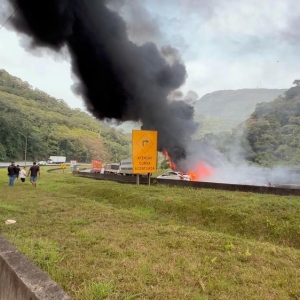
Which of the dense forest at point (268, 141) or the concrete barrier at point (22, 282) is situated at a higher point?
the dense forest at point (268, 141)

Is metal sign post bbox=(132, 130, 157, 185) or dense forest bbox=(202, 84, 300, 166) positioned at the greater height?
dense forest bbox=(202, 84, 300, 166)

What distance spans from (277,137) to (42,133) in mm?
65790

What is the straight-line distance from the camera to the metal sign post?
14.8 m

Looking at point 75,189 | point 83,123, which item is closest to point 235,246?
point 75,189

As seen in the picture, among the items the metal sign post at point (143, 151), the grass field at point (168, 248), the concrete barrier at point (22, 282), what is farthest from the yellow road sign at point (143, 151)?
the concrete barrier at point (22, 282)

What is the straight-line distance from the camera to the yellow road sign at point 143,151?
1474 cm

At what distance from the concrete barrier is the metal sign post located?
1118 centimetres

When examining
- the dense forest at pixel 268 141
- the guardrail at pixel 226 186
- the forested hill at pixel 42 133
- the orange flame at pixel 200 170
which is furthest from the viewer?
the forested hill at pixel 42 133

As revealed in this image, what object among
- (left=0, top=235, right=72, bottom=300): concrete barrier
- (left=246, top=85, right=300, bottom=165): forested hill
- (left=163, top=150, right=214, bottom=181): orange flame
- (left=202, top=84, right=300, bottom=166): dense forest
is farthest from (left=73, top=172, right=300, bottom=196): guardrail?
(left=246, top=85, right=300, bottom=165): forested hill

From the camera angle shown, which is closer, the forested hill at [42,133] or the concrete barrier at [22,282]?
the concrete barrier at [22,282]

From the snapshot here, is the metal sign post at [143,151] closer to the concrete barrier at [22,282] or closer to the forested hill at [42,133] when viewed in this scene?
the concrete barrier at [22,282]

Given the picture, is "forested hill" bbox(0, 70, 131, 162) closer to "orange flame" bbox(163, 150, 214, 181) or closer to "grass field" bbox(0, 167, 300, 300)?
"orange flame" bbox(163, 150, 214, 181)

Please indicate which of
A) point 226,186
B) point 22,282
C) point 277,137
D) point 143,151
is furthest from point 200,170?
point 277,137

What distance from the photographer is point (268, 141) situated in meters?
42.2
